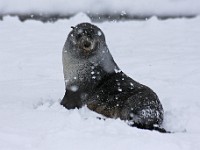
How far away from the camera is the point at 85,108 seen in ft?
19.5

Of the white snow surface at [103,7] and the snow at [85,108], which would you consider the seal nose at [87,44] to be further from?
the white snow surface at [103,7]

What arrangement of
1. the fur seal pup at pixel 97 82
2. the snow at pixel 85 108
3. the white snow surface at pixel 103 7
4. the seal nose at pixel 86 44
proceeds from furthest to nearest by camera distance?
the white snow surface at pixel 103 7 < the seal nose at pixel 86 44 < the fur seal pup at pixel 97 82 < the snow at pixel 85 108

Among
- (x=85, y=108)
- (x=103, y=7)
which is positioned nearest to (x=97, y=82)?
(x=85, y=108)

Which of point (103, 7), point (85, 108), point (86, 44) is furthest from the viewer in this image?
point (103, 7)

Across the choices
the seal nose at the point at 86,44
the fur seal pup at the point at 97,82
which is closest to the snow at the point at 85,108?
the fur seal pup at the point at 97,82

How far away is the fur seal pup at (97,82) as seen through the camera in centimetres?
561

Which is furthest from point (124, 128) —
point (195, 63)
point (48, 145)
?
point (195, 63)

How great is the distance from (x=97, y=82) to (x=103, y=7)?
24.5ft

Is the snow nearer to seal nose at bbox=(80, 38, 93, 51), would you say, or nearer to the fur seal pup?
the fur seal pup

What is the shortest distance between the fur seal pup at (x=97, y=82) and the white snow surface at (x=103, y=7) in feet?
23.0

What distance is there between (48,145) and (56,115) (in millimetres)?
1002

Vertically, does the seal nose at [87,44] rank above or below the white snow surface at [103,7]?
above

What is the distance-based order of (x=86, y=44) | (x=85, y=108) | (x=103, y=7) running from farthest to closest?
1. (x=103, y=7)
2. (x=86, y=44)
3. (x=85, y=108)

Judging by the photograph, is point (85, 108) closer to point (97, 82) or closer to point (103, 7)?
point (97, 82)
